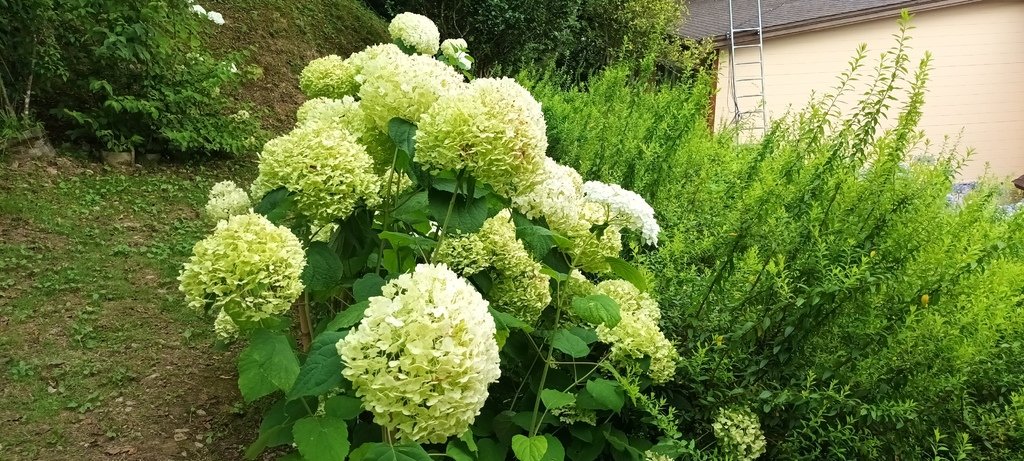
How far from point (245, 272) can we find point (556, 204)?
82 centimetres

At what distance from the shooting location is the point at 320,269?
4.93 feet

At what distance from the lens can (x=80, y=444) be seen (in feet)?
8.23

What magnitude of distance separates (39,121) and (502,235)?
15.8 ft

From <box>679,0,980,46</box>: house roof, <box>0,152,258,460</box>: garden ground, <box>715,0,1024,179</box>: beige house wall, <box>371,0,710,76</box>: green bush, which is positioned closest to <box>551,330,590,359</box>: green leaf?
<box>0,152,258,460</box>: garden ground

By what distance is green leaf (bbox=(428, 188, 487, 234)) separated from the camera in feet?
4.76

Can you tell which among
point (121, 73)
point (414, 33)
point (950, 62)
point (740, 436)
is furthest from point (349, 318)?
point (950, 62)

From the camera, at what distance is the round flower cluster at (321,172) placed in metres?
1.41

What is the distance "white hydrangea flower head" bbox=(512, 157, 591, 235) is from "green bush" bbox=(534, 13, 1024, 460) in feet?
1.77

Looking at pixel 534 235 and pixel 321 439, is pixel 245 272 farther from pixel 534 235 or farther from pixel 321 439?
pixel 534 235

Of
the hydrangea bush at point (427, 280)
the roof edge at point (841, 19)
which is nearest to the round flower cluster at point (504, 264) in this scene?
the hydrangea bush at point (427, 280)

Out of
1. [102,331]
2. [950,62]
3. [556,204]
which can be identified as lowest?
[102,331]

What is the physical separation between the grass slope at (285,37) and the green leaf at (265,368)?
5720 mm

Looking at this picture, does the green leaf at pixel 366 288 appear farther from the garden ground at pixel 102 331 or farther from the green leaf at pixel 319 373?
the garden ground at pixel 102 331

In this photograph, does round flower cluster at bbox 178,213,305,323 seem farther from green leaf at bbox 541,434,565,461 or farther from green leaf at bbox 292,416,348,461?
green leaf at bbox 541,434,565,461
